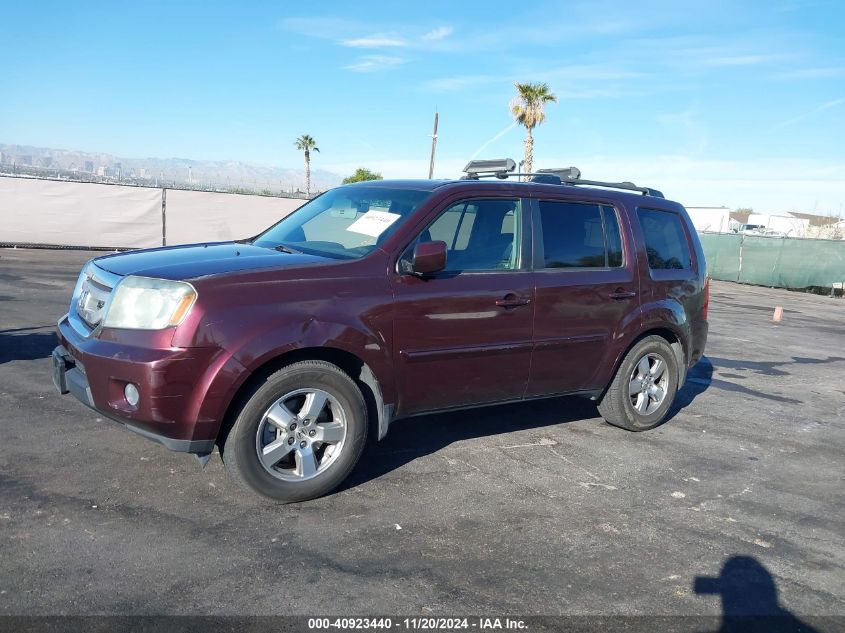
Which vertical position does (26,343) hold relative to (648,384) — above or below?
below

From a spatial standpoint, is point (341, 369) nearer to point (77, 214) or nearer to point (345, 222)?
point (345, 222)

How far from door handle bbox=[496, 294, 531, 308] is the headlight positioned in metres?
2.05

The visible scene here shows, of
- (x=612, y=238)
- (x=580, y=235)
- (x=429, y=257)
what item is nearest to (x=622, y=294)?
(x=612, y=238)

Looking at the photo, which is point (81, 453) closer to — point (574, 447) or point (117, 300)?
point (117, 300)

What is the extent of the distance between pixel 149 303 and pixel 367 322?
4.04ft

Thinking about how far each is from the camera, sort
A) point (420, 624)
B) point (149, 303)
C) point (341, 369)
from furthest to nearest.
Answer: point (341, 369)
point (149, 303)
point (420, 624)

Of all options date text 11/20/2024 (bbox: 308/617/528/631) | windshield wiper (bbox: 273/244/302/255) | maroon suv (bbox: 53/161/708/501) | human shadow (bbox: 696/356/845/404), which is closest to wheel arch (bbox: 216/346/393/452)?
maroon suv (bbox: 53/161/708/501)

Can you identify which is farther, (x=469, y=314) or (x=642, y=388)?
(x=642, y=388)

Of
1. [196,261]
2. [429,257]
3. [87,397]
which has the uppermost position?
[429,257]

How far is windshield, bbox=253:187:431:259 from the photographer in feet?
15.9

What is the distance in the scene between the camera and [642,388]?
20.6 ft

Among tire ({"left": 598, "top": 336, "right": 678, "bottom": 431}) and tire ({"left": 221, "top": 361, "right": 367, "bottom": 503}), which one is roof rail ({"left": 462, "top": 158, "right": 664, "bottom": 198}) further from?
tire ({"left": 221, "top": 361, "right": 367, "bottom": 503})

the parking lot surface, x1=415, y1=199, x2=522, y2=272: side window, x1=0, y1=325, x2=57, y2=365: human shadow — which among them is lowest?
the parking lot surface

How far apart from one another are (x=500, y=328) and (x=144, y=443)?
8.42ft
